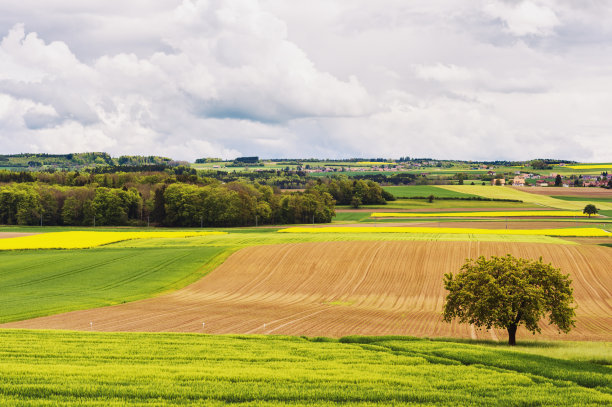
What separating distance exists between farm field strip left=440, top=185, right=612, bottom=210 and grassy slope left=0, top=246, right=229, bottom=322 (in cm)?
10105

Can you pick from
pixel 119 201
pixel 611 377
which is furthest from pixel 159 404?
pixel 119 201

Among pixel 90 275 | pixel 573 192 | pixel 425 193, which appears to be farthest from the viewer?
pixel 425 193

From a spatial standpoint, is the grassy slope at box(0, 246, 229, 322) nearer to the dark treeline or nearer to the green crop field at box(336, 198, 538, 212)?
the dark treeline

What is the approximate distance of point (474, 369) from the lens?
19562mm

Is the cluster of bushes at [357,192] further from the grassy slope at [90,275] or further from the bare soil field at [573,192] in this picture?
the grassy slope at [90,275]

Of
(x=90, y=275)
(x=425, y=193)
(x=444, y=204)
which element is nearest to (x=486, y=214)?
(x=444, y=204)

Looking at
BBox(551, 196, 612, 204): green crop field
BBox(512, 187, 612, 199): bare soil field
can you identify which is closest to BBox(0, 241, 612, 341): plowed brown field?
BBox(551, 196, 612, 204): green crop field

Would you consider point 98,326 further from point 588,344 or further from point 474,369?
point 588,344

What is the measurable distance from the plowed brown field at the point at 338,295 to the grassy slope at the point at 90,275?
2998mm

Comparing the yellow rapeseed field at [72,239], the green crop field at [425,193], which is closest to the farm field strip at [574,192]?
the green crop field at [425,193]

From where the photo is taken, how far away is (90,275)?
59.4 m

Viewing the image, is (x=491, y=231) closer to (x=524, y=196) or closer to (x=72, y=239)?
(x=72, y=239)

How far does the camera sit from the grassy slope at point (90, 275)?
45.2m

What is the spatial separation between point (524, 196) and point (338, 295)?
414 ft
